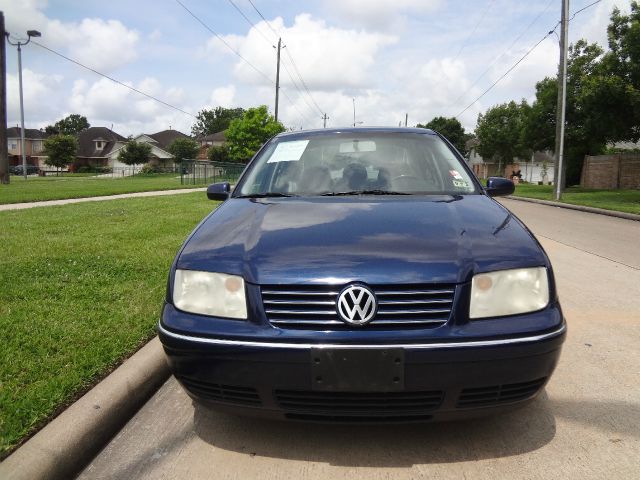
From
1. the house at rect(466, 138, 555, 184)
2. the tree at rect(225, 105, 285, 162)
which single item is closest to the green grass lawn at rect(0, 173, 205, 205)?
the tree at rect(225, 105, 285, 162)

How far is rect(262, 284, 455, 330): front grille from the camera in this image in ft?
7.00

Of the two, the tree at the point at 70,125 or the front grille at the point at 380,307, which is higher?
the tree at the point at 70,125

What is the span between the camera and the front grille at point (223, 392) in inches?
88.3

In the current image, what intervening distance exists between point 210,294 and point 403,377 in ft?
2.83

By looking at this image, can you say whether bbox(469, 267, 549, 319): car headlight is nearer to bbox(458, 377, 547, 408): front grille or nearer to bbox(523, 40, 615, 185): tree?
bbox(458, 377, 547, 408): front grille

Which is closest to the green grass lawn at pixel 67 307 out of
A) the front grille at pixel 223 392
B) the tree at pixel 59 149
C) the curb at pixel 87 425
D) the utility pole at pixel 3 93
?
the curb at pixel 87 425

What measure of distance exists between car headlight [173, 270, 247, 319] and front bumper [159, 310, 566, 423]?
0.43 ft

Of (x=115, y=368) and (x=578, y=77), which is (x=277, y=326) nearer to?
(x=115, y=368)

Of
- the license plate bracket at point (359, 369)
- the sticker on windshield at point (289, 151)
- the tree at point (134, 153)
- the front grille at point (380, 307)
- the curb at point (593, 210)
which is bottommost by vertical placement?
the curb at point (593, 210)

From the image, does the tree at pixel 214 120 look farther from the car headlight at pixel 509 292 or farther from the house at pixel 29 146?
the car headlight at pixel 509 292

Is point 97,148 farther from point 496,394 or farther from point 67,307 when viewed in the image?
point 496,394

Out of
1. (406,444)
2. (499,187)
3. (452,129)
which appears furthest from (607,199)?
(452,129)

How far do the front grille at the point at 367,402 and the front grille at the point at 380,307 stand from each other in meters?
0.26

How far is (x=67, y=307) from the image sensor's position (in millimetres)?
4141
